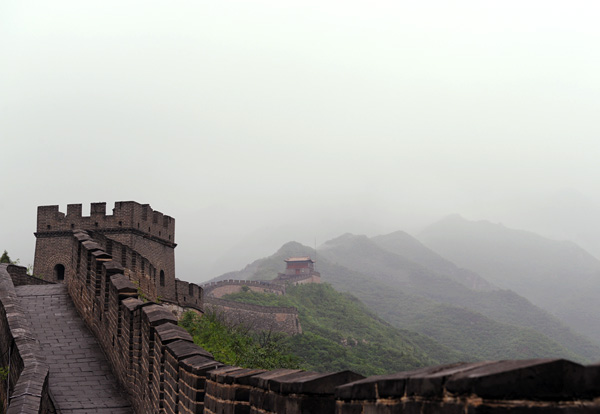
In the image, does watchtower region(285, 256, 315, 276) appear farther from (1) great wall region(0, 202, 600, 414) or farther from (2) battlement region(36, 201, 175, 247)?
(1) great wall region(0, 202, 600, 414)

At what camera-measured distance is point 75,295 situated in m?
14.3

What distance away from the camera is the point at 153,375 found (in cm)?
791

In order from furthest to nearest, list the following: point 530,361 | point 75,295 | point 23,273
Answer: point 23,273 → point 75,295 → point 530,361

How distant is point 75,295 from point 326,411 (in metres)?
12.0

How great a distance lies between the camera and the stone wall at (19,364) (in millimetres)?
7723

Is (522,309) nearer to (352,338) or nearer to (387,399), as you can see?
(352,338)

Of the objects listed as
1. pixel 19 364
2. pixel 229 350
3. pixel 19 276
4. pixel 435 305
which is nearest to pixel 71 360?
pixel 19 364

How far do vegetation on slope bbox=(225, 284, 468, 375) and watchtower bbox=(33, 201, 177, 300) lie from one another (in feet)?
67.3

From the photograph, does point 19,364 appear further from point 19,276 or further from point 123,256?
point 123,256

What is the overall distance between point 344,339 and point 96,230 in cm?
3891

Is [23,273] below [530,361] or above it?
above

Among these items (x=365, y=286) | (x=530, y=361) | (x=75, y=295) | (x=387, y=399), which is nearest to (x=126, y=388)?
(x=75, y=295)

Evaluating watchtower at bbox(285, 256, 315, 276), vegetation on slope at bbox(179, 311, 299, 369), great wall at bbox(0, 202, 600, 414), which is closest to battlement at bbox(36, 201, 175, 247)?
great wall at bbox(0, 202, 600, 414)

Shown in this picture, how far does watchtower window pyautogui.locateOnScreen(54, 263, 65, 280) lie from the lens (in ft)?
89.3
